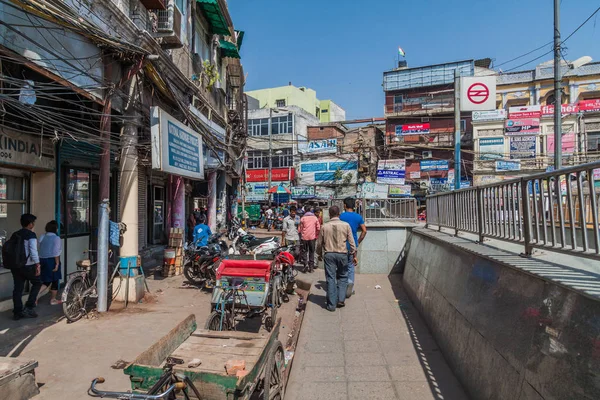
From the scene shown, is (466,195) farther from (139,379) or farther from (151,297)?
(151,297)

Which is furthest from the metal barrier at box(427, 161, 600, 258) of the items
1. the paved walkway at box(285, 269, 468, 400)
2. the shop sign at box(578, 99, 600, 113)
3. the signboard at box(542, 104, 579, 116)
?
the shop sign at box(578, 99, 600, 113)

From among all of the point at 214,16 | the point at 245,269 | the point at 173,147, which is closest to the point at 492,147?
the point at 214,16

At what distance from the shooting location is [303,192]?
34.3m

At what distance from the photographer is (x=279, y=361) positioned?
3812 millimetres

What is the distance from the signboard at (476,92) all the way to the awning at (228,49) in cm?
939

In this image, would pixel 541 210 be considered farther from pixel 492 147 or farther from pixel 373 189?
pixel 492 147

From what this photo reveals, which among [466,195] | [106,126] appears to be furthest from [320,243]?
[106,126]

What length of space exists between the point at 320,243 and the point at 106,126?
14.1ft

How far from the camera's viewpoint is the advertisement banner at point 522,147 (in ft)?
100

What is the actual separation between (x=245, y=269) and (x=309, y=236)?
4.74m

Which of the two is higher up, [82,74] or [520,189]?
[82,74]

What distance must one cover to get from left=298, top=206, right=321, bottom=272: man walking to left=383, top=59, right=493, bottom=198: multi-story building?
26687 mm

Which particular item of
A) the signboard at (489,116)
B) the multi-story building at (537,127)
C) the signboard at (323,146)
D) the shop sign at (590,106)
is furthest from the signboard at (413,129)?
the shop sign at (590,106)

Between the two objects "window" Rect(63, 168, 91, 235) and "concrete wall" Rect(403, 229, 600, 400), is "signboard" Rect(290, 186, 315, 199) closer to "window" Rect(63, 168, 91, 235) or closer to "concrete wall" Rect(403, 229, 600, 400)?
"window" Rect(63, 168, 91, 235)
